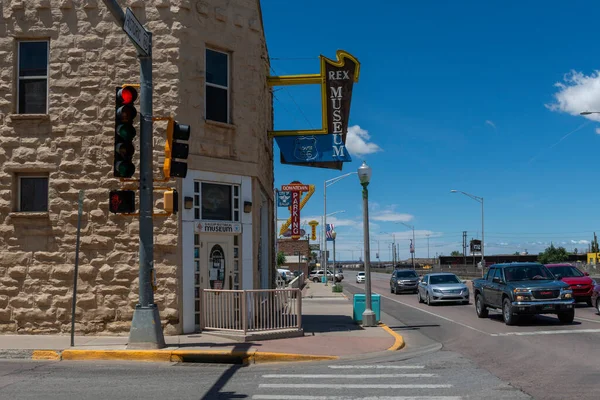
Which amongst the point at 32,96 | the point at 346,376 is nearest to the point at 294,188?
the point at 32,96

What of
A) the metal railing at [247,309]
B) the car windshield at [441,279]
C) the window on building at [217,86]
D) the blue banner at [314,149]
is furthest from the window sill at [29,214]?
the car windshield at [441,279]

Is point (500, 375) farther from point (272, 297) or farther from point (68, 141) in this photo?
point (68, 141)

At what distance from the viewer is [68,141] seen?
14094mm

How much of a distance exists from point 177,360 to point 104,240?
13.0 feet

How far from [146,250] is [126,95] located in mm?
2901

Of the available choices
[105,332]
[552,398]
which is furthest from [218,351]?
[552,398]

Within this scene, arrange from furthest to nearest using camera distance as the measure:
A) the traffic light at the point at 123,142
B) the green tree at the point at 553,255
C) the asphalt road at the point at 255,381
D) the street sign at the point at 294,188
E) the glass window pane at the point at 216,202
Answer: the green tree at the point at 553,255 → the street sign at the point at 294,188 → the glass window pane at the point at 216,202 → the traffic light at the point at 123,142 → the asphalt road at the point at 255,381

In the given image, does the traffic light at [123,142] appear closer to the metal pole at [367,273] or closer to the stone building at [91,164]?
the stone building at [91,164]

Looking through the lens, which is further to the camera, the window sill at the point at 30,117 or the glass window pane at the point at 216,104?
the glass window pane at the point at 216,104

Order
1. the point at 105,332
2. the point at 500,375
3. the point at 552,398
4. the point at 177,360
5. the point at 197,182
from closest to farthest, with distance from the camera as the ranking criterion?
the point at 552,398 → the point at 500,375 → the point at 177,360 → the point at 105,332 → the point at 197,182

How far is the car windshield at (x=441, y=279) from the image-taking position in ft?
94.5

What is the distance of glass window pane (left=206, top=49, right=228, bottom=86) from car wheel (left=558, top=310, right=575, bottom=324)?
11.1m

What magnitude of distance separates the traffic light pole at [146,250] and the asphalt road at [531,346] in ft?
19.8

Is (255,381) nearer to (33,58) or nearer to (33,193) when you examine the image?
(33,193)
